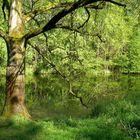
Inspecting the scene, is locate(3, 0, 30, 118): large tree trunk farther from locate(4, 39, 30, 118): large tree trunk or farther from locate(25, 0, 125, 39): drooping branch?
locate(25, 0, 125, 39): drooping branch

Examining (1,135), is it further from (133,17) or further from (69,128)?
(133,17)

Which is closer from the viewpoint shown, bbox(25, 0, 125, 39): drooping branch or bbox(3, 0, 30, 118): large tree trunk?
bbox(25, 0, 125, 39): drooping branch

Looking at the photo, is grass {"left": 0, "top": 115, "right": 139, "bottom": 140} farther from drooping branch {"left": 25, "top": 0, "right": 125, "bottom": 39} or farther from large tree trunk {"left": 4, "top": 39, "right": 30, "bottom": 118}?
drooping branch {"left": 25, "top": 0, "right": 125, "bottom": 39}

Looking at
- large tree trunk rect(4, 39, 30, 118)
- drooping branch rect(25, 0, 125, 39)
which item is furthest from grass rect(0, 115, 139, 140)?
drooping branch rect(25, 0, 125, 39)

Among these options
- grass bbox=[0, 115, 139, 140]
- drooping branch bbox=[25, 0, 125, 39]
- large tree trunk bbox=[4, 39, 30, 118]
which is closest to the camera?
grass bbox=[0, 115, 139, 140]

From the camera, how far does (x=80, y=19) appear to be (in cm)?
3191

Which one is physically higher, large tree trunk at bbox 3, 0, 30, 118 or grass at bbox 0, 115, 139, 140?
large tree trunk at bbox 3, 0, 30, 118

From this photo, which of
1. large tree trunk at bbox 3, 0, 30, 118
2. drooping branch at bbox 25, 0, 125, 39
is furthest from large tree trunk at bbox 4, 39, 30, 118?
drooping branch at bbox 25, 0, 125, 39

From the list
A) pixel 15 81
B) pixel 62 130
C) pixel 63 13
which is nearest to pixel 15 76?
pixel 15 81

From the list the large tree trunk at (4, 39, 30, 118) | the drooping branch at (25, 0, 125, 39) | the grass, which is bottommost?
the grass

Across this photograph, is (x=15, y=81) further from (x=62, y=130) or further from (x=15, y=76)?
(x=62, y=130)

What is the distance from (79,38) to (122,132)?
1043 inches

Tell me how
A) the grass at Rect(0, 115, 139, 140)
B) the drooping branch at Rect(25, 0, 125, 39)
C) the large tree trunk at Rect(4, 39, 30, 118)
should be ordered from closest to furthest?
the grass at Rect(0, 115, 139, 140), the drooping branch at Rect(25, 0, 125, 39), the large tree trunk at Rect(4, 39, 30, 118)

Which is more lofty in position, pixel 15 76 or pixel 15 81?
pixel 15 76
